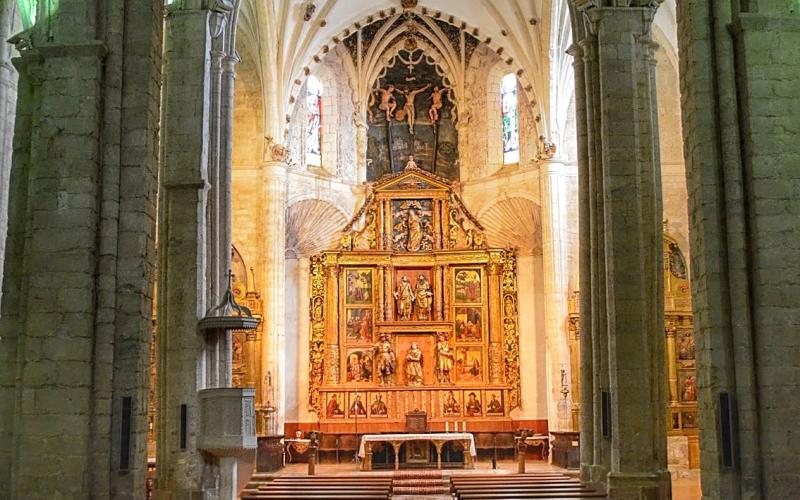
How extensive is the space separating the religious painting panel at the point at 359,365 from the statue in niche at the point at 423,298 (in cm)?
198

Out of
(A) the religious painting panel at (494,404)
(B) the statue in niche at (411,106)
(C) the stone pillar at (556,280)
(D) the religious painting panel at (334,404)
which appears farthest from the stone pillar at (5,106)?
(B) the statue in niche at (411,106)

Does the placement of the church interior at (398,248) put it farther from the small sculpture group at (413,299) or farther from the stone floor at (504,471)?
the stone floor at (504,471)

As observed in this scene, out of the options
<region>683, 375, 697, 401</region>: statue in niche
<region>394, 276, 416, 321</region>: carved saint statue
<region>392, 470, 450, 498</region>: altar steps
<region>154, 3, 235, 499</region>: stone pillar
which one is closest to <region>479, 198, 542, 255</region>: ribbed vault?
<region>394, 276, 416, 321</region>: carved saint statue

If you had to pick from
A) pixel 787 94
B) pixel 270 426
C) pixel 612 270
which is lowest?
pixel 270 426

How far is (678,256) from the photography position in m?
27.5

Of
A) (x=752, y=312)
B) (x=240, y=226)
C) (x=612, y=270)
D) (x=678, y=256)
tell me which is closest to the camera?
(x=752, y=312)

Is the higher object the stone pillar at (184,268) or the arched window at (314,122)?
the arched window at (314,122)

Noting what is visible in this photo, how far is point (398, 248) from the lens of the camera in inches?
1241

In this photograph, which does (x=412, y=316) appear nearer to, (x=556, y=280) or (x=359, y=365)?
(x=359, y=365)

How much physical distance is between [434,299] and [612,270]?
15.8 meters

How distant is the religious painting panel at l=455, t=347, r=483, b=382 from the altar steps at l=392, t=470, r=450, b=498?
20.8 ft

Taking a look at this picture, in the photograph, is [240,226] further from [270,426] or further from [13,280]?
[13,280]

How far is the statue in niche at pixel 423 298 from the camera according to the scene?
30938 mm

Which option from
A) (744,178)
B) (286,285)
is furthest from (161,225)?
(286,285)
